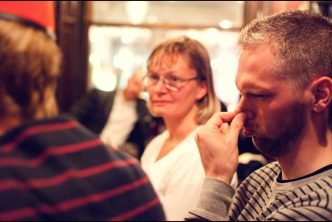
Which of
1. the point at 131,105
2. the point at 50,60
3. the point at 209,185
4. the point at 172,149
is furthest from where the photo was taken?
the point at 131,105

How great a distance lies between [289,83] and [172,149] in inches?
35.0

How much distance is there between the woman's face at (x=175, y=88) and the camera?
2.13m

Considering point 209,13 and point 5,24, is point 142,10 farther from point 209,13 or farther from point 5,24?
point 5,24

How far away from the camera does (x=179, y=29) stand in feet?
16.1

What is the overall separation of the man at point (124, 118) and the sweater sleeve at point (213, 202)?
7.19ft

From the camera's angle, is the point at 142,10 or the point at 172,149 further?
the point at 142,10

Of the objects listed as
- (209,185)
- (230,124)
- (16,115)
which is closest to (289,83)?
(230,124)

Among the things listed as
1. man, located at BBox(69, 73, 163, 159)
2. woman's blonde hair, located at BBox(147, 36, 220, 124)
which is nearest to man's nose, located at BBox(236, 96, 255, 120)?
woman's blonde hair, located at BBox(147, 36, 220, 124)

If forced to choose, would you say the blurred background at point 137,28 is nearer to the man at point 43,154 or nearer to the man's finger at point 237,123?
the man's finger at point 237,123

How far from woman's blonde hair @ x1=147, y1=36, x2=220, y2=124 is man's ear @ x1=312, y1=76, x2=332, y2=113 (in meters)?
0.88

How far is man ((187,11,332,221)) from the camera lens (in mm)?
1239

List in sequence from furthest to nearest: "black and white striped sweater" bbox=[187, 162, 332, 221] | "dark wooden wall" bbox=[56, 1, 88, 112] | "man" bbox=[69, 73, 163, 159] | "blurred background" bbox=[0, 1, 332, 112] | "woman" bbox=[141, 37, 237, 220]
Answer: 1. "blurred background" bbox=[0, 1, 332, 112]
2. "dark wooden wall" bbox=[56, 1, 88, 112]
3. "man" bbox=[69, 73, 163, 159]
4. "woman" bbox=[141, 37, 237, 220]
5. "black and white striped sweater" bbox=[187, 162, 332, 221]

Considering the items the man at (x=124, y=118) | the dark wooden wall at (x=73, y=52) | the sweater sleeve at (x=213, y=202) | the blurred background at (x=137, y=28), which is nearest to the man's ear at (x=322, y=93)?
the sweater sleeve at (x=213, y=202)

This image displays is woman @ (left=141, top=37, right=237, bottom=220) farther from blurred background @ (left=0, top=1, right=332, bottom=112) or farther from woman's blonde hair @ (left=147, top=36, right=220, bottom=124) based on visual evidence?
blurred background @ (left=0, top=1, right=332, bottom=112)
